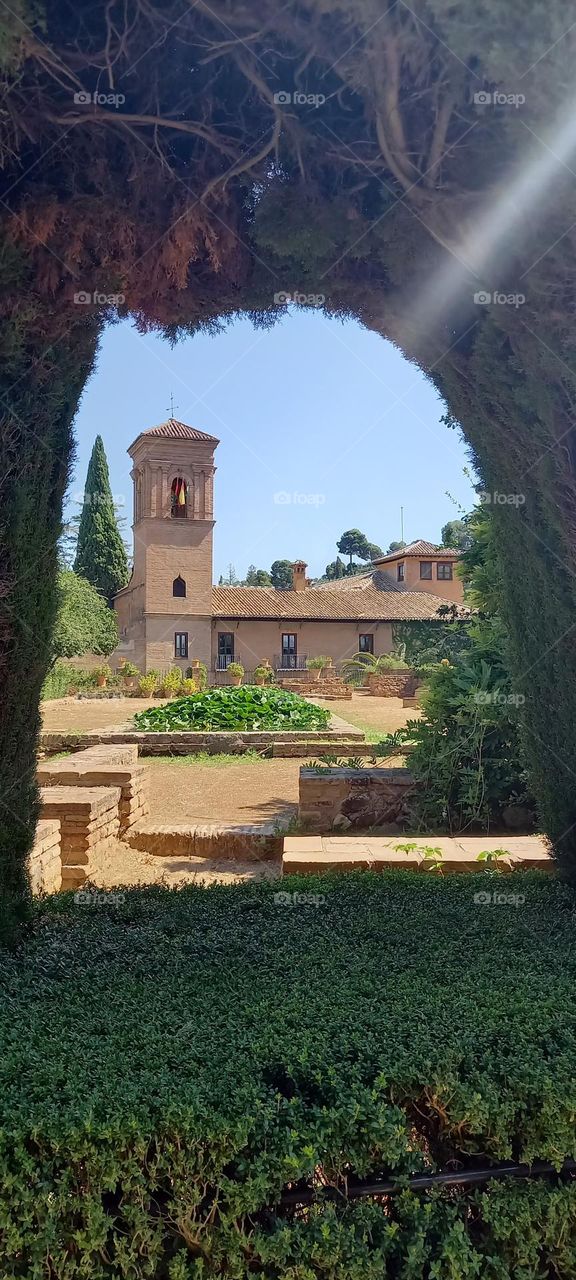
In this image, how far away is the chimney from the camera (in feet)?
123

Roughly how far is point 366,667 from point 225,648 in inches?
253

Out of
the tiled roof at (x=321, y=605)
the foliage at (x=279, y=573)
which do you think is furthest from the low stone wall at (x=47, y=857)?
the foliage at (x=279, y=573)

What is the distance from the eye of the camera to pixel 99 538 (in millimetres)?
36500

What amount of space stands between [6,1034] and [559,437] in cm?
239

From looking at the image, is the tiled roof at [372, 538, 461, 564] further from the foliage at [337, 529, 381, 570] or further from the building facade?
the foliage at [337, 529, 381, 570]

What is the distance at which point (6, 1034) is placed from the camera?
6.31ft

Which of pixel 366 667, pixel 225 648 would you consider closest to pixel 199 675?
pixel 225 648

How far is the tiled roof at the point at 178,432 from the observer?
2912 cm

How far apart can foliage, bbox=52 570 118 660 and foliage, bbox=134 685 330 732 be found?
1104 centimetres

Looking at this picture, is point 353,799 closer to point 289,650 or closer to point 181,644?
point 181,644

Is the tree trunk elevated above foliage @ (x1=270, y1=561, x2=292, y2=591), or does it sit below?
below

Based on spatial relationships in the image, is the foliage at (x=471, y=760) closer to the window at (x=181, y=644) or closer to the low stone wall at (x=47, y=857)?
the low stone wall at (x=47, y=857)

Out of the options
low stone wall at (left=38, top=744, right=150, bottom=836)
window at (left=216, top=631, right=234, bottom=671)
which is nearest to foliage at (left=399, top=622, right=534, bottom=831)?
low stone wall at (left=38, top=744, right=150, bottom=836)

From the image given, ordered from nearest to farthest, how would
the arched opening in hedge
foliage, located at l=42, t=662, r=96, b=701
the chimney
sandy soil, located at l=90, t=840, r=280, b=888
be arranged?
the arched opening in hedge < sandy soil, located at l=90, t=840, r=280, b=888 < foliage, located at l=42, t=662, r=96, b=701 < the chimney
